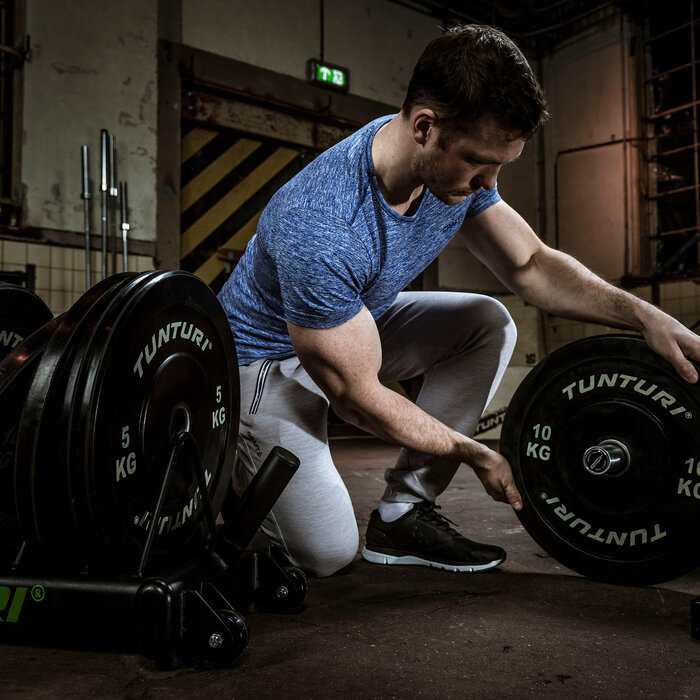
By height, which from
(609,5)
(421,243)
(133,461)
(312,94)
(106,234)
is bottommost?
(133,461)

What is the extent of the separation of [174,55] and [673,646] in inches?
154

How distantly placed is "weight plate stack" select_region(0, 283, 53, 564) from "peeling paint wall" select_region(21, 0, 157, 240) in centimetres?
234

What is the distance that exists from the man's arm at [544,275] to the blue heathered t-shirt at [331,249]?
8cm

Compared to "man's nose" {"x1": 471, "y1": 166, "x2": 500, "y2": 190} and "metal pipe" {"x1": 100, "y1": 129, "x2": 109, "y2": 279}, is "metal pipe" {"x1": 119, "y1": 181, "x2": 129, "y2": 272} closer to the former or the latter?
"metal pipe" {"x1": 100, "y1": 129, "x2": 109, "y2": 279}

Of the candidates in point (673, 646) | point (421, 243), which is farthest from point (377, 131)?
point (673, 646)

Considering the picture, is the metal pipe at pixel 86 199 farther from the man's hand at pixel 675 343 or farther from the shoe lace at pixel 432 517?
the man's hand at pixel 675 343

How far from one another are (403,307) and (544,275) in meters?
0.35

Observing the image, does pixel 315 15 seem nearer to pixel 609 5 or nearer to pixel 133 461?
pixel 609 5

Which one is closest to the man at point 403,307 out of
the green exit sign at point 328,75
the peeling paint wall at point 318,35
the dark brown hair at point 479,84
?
the dark brown hair at point 479,84

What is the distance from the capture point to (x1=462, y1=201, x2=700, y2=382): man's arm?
4.76 feet

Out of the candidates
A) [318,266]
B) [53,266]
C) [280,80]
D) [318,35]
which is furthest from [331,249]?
[318,35]

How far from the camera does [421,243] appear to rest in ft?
4.84

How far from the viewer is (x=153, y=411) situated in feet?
3.51

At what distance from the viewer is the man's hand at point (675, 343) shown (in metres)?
1.23
